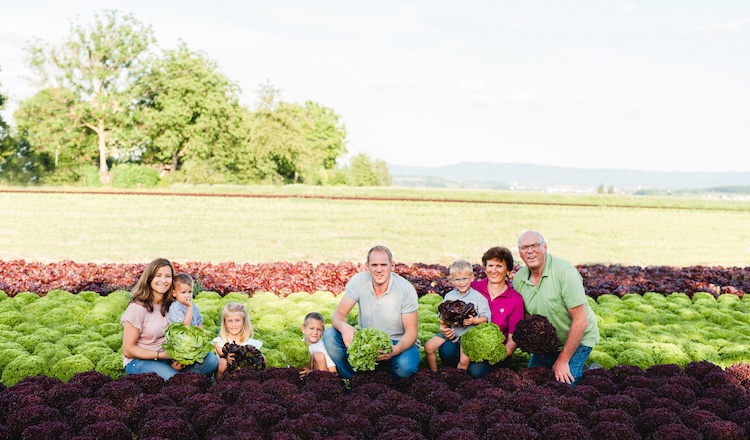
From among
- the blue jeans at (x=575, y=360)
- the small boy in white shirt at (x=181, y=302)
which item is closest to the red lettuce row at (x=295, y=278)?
the small boy in white shirt at (x=181, y=302)

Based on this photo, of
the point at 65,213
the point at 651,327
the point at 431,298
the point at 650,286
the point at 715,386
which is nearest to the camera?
the point at 715,386

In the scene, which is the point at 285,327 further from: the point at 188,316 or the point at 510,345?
the point at 510,345

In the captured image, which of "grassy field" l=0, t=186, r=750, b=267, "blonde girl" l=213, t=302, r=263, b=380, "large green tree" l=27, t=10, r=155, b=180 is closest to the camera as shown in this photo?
"blonde girl" l=213, t=302, r=263, b=380

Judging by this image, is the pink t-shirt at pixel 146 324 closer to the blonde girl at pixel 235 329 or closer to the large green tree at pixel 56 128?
the blonde girl at pixel 235 329

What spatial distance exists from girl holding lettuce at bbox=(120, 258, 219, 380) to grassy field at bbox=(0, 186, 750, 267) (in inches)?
473

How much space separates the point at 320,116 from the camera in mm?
98375

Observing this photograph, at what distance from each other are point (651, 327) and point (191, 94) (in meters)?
60.6

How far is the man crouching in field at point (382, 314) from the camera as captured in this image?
723 centimetres

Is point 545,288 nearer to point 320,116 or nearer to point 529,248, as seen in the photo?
point 529,248

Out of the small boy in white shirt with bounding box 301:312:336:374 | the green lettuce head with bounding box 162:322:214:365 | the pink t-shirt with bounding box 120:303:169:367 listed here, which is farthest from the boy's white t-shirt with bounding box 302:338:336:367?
the pink t-shirt with bounding box 120:303:169:367

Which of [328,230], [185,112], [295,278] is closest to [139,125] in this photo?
[185,112]

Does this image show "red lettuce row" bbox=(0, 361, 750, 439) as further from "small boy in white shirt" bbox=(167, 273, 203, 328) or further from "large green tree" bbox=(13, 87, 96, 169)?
"large green tree" bbox=(13, 87, 96, 169)

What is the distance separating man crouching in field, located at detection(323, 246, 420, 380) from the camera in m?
7.23

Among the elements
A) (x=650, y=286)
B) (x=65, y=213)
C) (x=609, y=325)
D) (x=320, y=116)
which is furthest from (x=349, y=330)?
(x=320, y=116)
